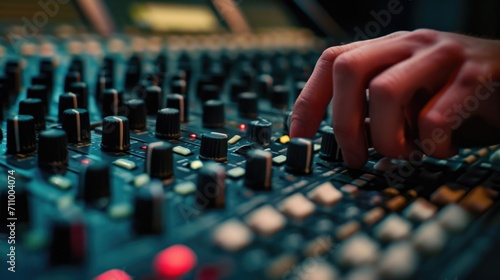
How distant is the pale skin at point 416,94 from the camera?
77cm

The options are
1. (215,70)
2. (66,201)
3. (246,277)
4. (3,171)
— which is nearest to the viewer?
(246,277)

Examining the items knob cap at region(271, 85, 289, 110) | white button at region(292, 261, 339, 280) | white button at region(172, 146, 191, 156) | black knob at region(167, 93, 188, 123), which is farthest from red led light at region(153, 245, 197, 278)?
knob cap at region(271, 85, 289, 110)

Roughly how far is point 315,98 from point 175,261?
1.72 feet

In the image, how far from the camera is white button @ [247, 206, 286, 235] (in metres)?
0.53

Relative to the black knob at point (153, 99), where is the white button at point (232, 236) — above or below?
below

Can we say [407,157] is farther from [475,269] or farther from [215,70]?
[215,70]

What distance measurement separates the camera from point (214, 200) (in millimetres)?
604

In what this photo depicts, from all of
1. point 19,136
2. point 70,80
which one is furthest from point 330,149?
point 70,80

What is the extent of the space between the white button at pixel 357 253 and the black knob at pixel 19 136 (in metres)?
0.51

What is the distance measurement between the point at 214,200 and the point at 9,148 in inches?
14.1

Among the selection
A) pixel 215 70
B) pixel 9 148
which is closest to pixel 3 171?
pixel 9 148

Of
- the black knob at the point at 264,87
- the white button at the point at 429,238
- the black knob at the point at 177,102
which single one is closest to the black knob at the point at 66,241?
the white button at the point at 429,238

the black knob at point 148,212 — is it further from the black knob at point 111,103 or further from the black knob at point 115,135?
the black knob at point 111,103

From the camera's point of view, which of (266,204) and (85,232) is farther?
(266,204)
